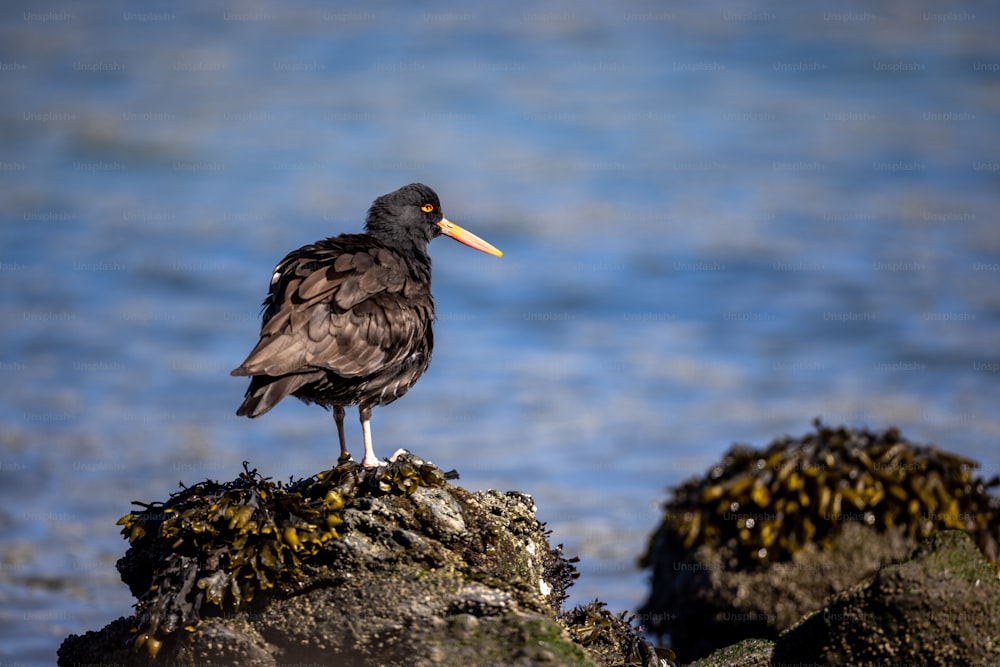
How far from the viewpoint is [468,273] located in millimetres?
15312

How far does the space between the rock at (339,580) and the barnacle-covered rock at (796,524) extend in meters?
1.26

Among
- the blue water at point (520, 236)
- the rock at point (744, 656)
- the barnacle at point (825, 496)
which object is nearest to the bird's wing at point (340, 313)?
the barnacle at point (825, 496)

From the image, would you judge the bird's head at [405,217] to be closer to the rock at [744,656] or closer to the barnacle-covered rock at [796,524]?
the barnacle-covered rock at [796,524]

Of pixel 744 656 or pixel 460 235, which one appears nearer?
pixel 744 656

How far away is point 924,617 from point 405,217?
A: 366cm

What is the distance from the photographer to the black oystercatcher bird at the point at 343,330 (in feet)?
17.0

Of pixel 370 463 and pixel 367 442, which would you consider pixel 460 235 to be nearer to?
pixel 367 442

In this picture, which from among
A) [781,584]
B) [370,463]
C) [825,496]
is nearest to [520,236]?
[825,496]

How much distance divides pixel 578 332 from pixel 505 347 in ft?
3.53

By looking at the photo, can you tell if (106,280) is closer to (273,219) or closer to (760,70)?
(273,219)

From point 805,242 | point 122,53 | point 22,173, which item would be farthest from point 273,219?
point 122,53

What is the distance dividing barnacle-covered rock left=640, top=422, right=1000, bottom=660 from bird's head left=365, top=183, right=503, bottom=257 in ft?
7.44

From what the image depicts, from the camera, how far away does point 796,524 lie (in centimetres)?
605

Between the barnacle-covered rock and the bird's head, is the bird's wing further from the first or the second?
Answer: the barnacle-covered rock
